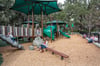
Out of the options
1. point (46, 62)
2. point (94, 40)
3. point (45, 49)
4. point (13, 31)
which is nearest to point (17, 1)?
point (13, 31)

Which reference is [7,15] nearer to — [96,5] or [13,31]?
[13,31]

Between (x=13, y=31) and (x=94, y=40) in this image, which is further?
(x=94, y=40)

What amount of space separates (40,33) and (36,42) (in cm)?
209

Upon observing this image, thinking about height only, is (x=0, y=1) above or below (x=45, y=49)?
above

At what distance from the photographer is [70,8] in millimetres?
25750

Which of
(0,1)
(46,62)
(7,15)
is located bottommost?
(46,62)

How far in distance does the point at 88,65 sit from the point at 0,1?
50.5 ft

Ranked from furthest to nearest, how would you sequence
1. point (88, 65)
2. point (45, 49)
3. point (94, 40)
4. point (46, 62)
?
point (94, 40) < point (45, 49) < point (46, 62) < point (88, 65)

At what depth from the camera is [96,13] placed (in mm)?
20266

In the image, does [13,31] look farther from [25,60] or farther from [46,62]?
[46,62]

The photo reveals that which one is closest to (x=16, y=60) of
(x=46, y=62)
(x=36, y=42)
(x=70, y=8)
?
(x=46, y=62)

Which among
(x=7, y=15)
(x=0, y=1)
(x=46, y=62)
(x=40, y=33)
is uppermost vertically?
(x=0, y=1)

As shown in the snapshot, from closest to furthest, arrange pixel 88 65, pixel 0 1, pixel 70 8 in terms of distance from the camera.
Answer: pixel 88 65, pixel 0 1, pixel 70 8

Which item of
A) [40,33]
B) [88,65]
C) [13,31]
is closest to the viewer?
[88,65]
